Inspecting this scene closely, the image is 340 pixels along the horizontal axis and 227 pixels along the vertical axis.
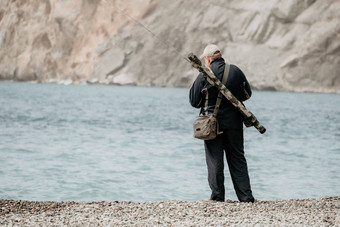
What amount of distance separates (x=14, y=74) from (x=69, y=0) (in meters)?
16.5

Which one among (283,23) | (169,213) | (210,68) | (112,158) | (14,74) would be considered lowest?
(14,74)

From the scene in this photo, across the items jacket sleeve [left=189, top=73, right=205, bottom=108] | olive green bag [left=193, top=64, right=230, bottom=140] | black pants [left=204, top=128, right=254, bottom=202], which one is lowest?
black pants [left=204, top=128, right=254, bottom=202]

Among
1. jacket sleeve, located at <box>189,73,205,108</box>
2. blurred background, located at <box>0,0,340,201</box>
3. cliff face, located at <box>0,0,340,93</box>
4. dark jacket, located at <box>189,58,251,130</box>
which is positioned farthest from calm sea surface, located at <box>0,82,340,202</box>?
cliff face, located at <box>0,0,340,93</box>

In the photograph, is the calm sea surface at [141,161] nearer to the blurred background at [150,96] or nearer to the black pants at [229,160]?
the blurred background at [150,96]

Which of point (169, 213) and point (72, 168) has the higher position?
point (169, 213)

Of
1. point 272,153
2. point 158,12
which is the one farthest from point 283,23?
point 272,153

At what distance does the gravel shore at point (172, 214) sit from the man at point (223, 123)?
0.30 meters

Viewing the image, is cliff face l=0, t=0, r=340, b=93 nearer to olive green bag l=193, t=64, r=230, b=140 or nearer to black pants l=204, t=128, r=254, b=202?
black pants l=204, t=128, r=254, b=202

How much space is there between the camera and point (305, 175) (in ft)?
51.3

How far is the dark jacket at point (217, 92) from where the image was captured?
26.9 ft

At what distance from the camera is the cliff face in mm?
82938

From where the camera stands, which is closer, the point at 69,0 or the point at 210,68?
the point at 210,68

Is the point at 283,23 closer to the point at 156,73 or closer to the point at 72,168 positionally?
the point at 156,73

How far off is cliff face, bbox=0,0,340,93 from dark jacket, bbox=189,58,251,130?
7575 cm
